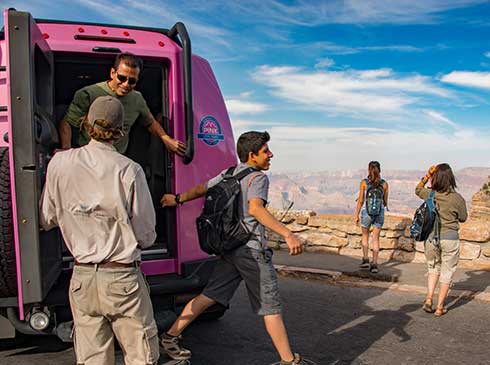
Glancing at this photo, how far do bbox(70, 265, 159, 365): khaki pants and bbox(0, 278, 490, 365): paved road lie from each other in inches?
61.3

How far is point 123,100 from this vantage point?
4.13 metres

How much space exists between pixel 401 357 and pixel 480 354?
0.70 meters

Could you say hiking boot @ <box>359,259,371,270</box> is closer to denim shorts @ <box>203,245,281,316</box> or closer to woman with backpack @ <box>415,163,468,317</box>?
woman with backpack @ <box>415,163,468,317</box>

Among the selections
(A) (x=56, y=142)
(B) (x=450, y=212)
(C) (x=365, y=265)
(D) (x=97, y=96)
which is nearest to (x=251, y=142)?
(D) (x=97, y=96)

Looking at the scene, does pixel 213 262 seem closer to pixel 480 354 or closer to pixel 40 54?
pixel 40 54

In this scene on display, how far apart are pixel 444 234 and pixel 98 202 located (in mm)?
4250

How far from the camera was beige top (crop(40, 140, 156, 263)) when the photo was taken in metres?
2.61

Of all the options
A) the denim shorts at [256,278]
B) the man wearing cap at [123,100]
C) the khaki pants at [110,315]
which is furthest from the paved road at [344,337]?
the man wearing cap at [123,100]

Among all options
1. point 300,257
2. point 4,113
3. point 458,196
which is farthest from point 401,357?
point 300,257

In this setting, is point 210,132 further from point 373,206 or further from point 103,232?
point 373,206

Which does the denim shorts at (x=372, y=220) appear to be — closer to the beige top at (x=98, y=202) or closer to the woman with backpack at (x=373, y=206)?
the woman with backpack at (x=373, y=206)

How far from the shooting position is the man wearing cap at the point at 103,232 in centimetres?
262

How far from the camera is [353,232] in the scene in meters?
9.36

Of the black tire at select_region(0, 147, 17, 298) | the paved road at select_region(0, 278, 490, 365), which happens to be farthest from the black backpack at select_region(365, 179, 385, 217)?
the black tire at select_region(0, 147, 17, 298)
